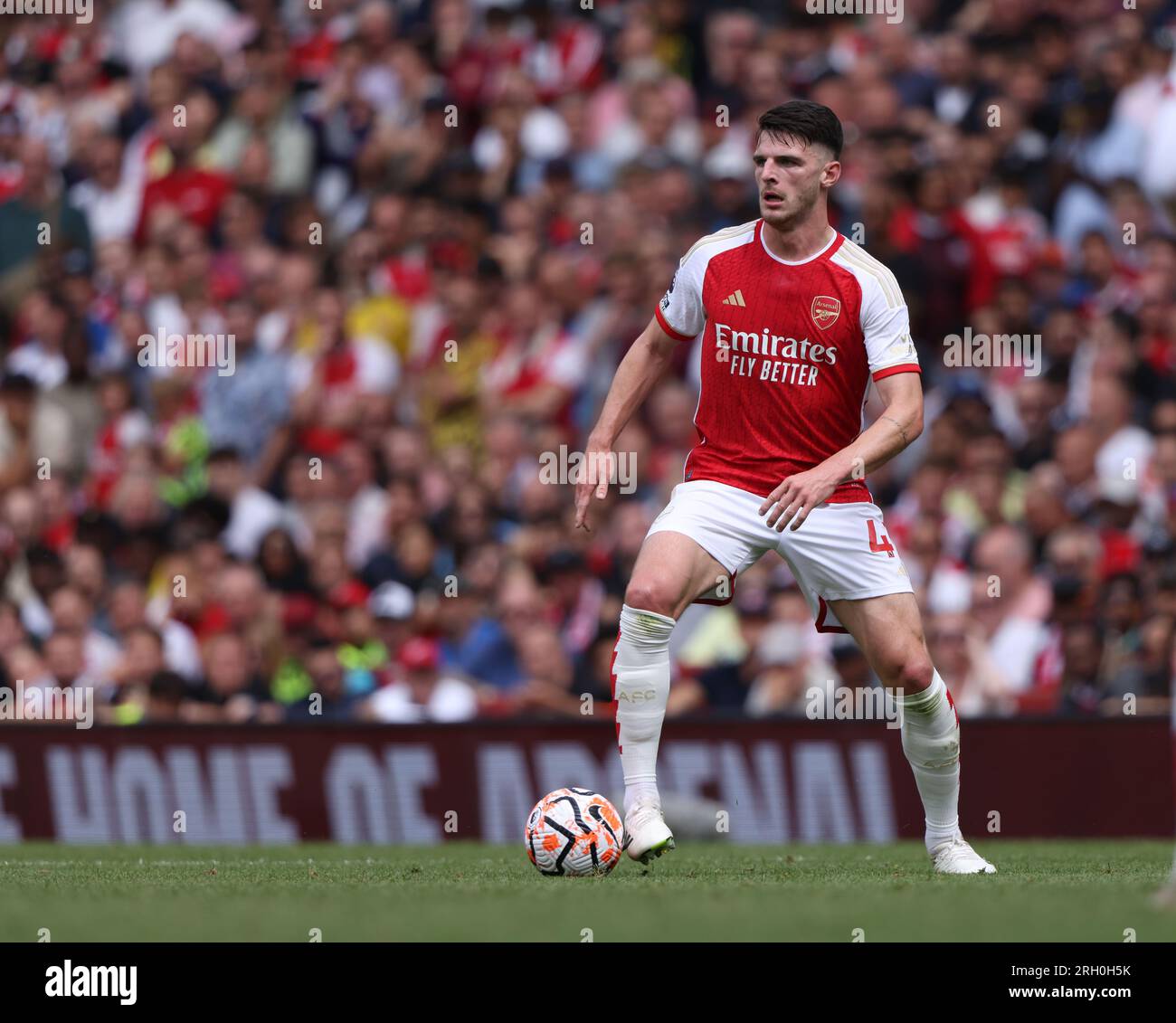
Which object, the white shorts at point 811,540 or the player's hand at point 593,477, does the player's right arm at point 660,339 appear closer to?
the player's hand at point 593,477

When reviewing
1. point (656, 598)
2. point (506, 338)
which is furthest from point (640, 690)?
point (506, 338)

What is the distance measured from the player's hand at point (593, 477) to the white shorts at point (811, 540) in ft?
0.88

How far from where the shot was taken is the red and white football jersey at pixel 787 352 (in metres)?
8.17

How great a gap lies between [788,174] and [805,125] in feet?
0.63

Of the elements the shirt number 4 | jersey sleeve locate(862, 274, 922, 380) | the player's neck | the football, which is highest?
the player's neck

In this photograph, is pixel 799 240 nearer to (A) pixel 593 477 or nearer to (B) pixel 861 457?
(B) pixel 861 457

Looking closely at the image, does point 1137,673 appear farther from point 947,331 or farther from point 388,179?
point 388,179

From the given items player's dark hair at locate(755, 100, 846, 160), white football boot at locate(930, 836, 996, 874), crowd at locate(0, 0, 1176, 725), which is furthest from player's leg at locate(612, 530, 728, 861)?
crowd at locate(0, 0, 1176, 725)

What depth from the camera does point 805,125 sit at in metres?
8.02

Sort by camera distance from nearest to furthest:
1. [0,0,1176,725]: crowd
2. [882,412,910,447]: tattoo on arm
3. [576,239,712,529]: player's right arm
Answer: [882,412,910,447]: tattoo on arm < [576,239,712,529]: player's right arm < [0,0,1176,725]: crowd

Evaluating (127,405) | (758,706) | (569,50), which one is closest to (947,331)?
(758,706)

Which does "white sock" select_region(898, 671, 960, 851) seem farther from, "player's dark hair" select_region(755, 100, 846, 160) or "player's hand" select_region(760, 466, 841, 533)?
"player's dark hair" select_region(755, 100, 846, 160)

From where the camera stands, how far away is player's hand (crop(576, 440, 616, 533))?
805 centimetres

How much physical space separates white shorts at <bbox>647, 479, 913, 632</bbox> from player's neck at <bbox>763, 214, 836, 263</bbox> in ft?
3.08
